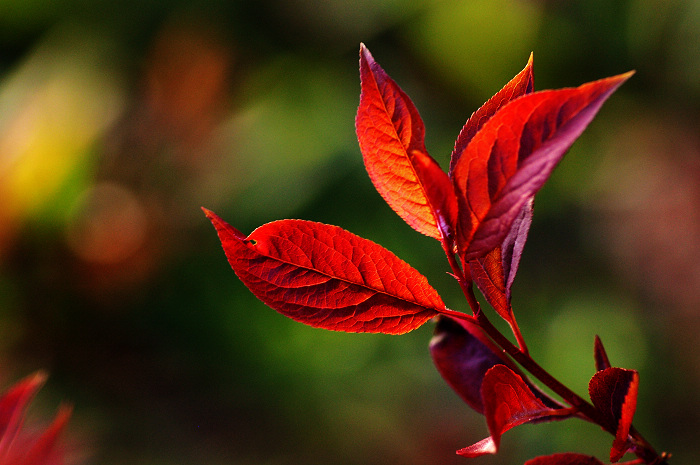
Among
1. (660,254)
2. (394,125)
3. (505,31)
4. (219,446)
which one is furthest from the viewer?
(505,31)

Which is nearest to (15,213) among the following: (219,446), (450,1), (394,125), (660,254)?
(219,446)

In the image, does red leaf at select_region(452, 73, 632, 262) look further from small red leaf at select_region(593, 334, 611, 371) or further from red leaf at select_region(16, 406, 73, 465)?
red leaf at select_region(16, 406, 73, 465)

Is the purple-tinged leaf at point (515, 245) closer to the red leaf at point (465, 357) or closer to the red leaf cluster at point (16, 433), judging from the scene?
the red leaf at point (465, 357)

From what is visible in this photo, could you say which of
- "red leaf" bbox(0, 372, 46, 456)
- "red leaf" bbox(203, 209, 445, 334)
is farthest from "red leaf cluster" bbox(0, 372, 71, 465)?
"red leaf" bbox(203, 209, 445, 334)

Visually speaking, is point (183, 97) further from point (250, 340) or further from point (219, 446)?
point (219, 446)

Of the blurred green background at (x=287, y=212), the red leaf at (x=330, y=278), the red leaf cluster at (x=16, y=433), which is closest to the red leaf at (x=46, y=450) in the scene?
the red leaf cluster at (x=16, y=433)

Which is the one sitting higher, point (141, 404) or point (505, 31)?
point (505, 31)

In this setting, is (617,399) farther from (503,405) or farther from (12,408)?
(12,408)
